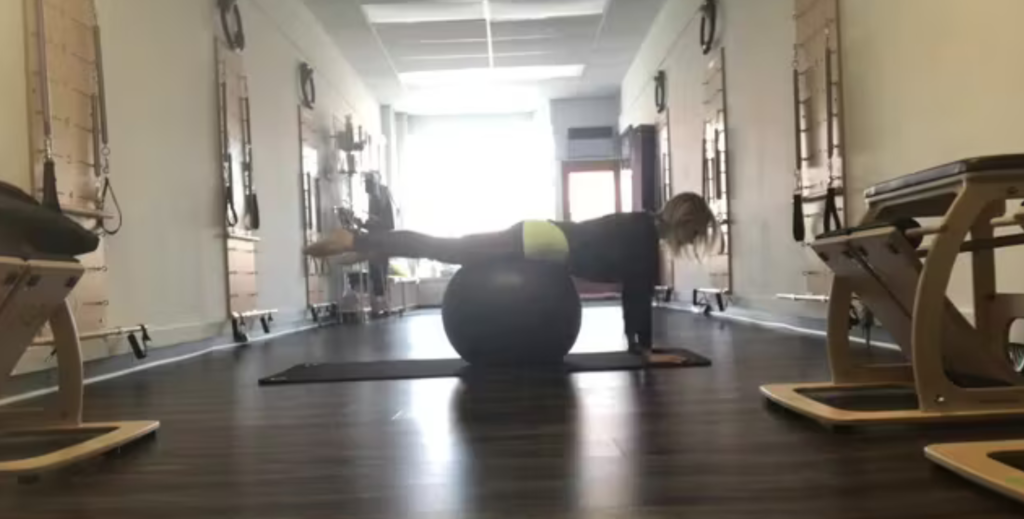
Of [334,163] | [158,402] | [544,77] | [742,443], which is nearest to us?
[742,443]

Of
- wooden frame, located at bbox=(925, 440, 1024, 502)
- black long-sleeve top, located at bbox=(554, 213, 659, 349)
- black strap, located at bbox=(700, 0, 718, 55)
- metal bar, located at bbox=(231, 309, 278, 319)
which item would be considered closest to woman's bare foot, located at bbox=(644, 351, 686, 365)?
black long-sleeve top, located at bbox=(554, 213, 659, 349)

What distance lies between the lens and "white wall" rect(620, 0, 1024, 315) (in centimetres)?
273

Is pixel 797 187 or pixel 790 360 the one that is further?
pixel 797 187

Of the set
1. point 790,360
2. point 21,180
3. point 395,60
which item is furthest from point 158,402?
point 395,60

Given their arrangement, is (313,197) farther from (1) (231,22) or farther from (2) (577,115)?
(2) (577,115)

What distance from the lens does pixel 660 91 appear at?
8312 millimetres

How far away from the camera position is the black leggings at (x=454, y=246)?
10.8 feet

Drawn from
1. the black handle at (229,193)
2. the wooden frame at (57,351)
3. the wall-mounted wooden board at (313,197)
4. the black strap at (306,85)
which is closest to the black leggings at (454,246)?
the wooden frame at (57,351)

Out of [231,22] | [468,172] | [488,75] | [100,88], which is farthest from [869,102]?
[468,172]

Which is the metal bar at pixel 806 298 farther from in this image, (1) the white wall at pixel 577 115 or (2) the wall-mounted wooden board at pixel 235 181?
(1) the white wall at pixel 577 115

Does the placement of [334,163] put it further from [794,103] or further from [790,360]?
[790,360]

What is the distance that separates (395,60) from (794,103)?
5786 mm

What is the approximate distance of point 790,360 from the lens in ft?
10.6

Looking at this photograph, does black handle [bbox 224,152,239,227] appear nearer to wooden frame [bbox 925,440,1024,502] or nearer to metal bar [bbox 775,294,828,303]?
metal bar [bbox 775,294,828,303]
